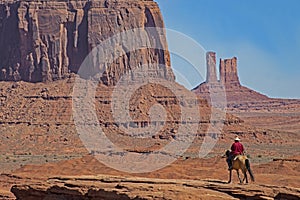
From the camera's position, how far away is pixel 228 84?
17750cm

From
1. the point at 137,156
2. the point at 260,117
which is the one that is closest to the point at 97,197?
the point at 137,156

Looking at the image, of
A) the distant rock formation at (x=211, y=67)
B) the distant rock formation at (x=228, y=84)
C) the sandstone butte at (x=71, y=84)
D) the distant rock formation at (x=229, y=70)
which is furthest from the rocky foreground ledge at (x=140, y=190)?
the distant rock formation at (x=229, y=70)

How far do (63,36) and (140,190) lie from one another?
7498 cm

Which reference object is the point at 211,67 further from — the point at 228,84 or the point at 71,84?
the point at 71,84

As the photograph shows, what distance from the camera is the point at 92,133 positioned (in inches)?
3036

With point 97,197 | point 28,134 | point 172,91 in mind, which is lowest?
point 97,197

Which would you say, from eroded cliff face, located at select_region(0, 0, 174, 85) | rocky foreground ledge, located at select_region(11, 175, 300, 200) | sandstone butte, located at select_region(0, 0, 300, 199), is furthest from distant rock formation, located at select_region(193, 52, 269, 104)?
rocky foreground ledge, located at select_region(11, 175, 300, 200)

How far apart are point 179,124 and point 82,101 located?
11504 mm

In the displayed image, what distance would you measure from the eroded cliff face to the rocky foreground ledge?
6921 cm

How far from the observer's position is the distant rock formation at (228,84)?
6811 inches

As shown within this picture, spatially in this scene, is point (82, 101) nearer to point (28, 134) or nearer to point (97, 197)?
point (28, 134)

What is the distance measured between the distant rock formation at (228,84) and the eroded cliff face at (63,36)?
81.5 m

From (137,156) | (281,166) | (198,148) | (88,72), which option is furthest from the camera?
(88,72)

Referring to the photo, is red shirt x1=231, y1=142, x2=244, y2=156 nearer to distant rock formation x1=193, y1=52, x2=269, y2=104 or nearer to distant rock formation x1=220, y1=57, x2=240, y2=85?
distant rock formation x1=193, y1=52, x2=269, y2=104
